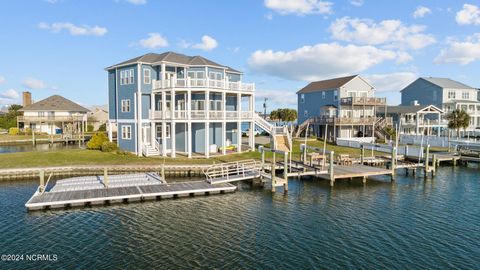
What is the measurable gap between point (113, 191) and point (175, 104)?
56.2 ft

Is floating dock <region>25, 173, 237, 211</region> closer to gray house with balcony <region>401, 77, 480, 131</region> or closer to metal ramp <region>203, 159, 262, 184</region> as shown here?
metal ramp <region>203, 159, 262, 184</region>

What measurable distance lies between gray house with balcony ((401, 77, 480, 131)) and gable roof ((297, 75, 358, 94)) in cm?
2069

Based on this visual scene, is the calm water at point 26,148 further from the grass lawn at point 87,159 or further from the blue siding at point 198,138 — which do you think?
the blue siding at point 198,138

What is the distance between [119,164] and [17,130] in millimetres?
49480

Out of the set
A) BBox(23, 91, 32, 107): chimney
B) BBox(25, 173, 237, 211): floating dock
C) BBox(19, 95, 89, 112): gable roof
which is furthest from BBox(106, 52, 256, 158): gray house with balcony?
BBox(23, 91, 32, 107): chimney

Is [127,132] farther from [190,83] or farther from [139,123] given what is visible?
[190,83]

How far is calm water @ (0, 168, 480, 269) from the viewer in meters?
14.6

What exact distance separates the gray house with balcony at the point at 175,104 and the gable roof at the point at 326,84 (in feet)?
70.6

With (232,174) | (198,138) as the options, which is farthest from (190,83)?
(232,174)

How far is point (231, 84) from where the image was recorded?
38.3m

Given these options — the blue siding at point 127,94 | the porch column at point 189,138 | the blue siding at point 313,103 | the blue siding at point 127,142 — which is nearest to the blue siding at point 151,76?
the blue siding at point 127,94

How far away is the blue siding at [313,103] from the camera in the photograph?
57.1 metres

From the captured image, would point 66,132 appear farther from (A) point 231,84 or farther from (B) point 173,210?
(B) point 173,210

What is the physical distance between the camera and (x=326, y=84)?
196 feet
